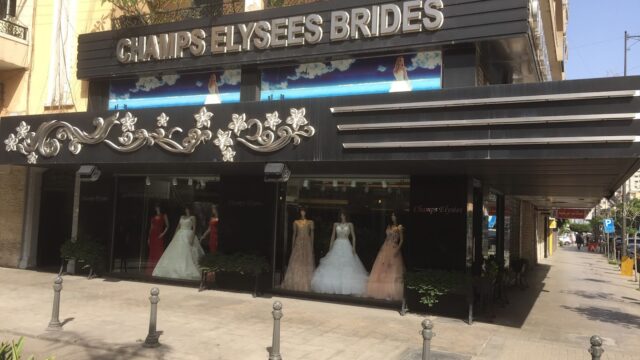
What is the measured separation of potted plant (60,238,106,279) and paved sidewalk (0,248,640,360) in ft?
2.19

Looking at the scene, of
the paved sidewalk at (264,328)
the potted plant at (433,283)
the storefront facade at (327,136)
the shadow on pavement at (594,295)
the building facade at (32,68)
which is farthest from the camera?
the building facade at (32,68)

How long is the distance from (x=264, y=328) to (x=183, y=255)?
594 centimetres

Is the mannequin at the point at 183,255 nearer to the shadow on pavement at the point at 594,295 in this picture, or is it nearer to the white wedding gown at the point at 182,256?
the white wedding gown at the point at 182,256

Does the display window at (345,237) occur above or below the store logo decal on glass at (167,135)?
below

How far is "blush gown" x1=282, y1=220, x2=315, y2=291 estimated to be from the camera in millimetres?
13180

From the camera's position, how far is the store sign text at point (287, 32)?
1122 centimetres

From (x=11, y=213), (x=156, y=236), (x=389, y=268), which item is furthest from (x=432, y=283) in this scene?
(x=11, y=213)

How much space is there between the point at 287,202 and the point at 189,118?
3193 mm

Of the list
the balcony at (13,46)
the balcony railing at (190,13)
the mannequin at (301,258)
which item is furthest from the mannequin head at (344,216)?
the balcony at (13,46)

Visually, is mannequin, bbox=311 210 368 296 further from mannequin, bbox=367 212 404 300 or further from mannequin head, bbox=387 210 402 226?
mannequin head, bbox=387 210 402 226

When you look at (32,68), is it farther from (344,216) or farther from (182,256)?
(344,216)

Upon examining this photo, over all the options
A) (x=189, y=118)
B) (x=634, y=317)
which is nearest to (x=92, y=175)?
(x=189, y=118)

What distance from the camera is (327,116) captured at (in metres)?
10.8

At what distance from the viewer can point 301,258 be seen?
13.3m
